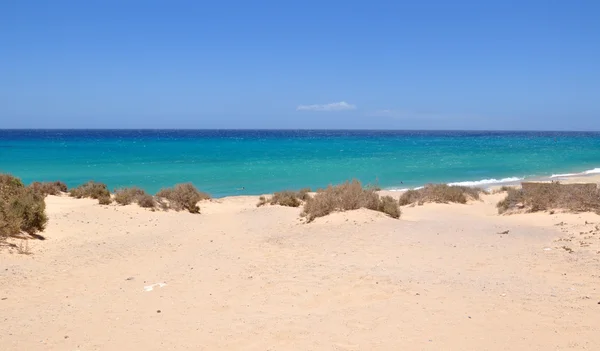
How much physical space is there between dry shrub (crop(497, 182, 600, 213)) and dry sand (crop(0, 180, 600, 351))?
2.64 feet

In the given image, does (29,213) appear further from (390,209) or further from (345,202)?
(390,209)

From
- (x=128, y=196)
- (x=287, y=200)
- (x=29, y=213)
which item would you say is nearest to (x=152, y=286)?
(x=29, y=213)

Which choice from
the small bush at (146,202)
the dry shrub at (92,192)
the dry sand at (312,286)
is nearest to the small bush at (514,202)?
the dry sand at (312,286)

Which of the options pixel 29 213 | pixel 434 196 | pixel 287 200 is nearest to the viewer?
pixel 29 213

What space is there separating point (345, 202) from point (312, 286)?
7.04 metres

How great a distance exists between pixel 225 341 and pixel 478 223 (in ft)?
35.2

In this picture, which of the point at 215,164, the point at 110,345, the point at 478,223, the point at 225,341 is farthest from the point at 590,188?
the point at 215,164

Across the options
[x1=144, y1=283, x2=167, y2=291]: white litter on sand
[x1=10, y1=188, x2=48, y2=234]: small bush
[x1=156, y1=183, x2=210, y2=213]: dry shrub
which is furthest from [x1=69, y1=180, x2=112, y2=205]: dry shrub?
[x1=144, y1=283, x2=167, y2=291]: white litter on sand

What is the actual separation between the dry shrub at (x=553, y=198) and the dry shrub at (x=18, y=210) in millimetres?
14092

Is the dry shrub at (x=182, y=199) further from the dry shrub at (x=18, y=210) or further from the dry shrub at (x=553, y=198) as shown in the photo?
the dry shrub at (x=553, y=198)

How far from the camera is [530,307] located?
6.91 meters

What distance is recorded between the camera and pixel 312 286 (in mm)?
8391

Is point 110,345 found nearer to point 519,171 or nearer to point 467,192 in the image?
point 467,192

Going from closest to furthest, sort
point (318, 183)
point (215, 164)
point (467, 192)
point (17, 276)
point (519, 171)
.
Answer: point (17, 276), point (467, 192), point (318, 183), point (519, 171), point (215, 164)
